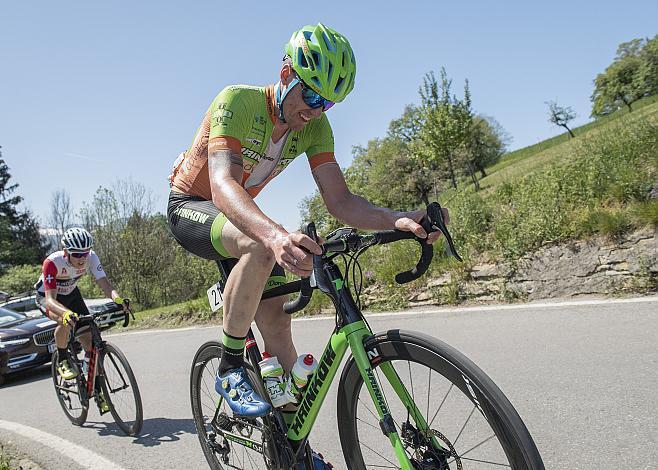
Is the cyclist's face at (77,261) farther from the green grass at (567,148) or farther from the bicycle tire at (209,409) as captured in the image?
the green grass at (567,148)

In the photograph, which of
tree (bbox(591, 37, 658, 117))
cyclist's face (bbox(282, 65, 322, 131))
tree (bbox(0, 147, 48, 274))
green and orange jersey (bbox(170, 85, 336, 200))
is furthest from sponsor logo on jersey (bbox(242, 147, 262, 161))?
tree (bbox(591, 37, 658, 117))

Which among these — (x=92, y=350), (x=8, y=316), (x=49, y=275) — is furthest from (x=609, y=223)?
(x=8, y=316)

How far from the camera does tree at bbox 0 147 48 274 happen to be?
4878 cm

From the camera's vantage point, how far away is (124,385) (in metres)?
5.16

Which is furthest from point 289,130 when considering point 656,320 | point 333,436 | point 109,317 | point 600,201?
point 600,201

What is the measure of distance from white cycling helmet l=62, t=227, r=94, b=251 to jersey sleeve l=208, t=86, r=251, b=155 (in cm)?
381

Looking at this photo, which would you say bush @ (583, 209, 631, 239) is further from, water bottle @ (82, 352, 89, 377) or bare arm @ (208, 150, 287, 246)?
water bottle @ (82, 352, 89, 377)

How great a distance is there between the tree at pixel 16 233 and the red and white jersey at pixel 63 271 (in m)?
49.1

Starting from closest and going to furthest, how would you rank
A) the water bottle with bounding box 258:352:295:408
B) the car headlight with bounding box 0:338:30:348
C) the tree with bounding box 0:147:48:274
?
the water bottle with bounding box 258:352:295:408 → the car headlight with bounding box 0:338:30:348 → the tree with bounding box 0:147:48:274

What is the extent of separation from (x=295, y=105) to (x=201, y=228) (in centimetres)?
79

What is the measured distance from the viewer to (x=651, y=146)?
313 inches

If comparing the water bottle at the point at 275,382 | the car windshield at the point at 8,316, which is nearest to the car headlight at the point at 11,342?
the car windshield at the point at 8,316

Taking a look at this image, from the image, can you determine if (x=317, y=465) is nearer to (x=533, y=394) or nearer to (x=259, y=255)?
(x=259, y=255)

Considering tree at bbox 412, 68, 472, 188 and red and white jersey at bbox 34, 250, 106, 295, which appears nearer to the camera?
red and white jersey at bbox 34, 250, 106, 295
